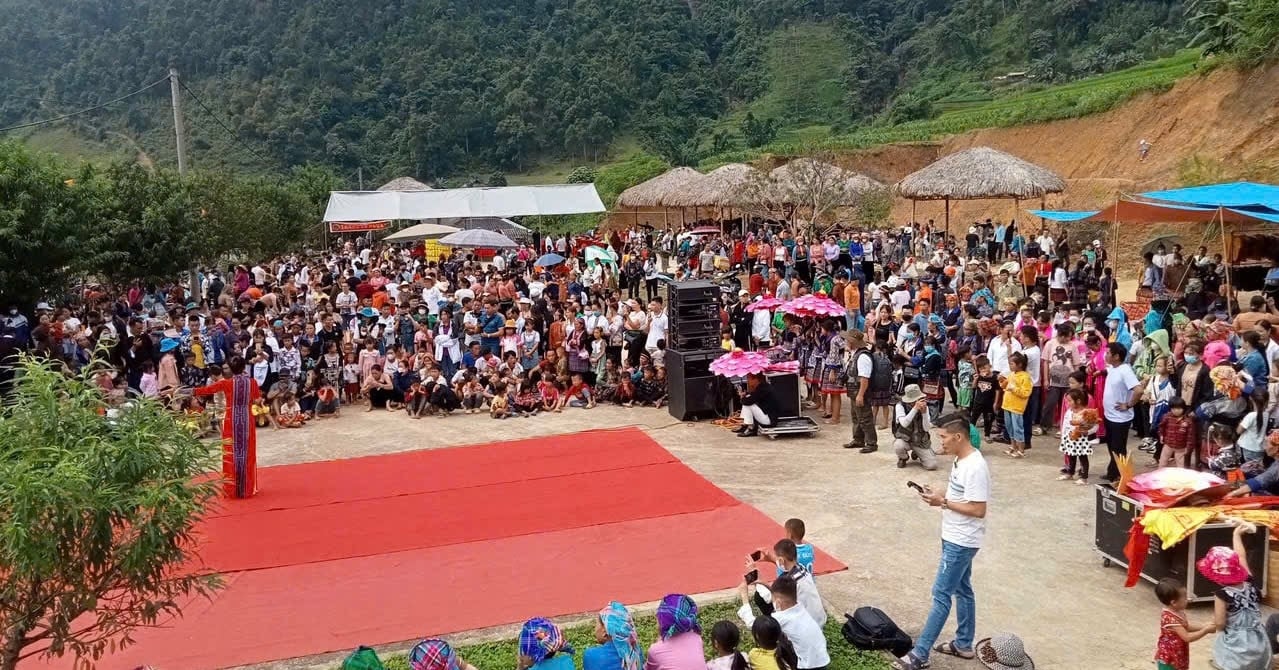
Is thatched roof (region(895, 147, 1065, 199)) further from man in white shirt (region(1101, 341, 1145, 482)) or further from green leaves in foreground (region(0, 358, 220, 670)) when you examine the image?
green leaves in foreground (region(0, 358, 220, 670))

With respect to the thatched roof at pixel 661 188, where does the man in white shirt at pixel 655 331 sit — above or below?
below

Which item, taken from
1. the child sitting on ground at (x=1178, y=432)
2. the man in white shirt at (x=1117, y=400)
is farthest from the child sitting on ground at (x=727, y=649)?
the man in white shirt at (x=1117, y=400)

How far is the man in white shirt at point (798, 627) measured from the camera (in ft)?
20.0

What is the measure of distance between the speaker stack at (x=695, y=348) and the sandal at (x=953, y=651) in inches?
284

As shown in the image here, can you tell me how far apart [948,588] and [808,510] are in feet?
11.8

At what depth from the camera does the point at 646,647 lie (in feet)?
23.2

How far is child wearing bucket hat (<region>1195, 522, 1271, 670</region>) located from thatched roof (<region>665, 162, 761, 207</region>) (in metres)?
22.6

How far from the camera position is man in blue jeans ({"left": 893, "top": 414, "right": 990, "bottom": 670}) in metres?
6.29

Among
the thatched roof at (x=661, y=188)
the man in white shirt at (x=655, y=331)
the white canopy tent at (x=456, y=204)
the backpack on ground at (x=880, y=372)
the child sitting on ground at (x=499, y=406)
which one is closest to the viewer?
the backpack on ground at (x=880, y=372)

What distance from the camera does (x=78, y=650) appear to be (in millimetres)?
5094

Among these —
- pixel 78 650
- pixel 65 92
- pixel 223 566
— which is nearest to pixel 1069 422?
pixel 223 566

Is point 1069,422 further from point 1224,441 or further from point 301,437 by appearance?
point 301,437

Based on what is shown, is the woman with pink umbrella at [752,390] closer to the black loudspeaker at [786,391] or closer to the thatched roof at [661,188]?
the black loudspeaker at [786,391]

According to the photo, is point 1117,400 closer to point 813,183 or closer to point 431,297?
point 431,297
